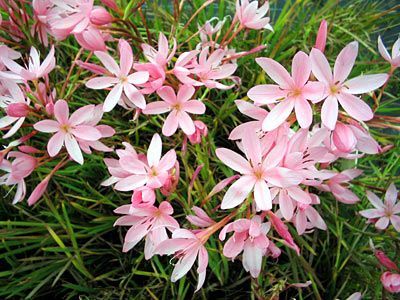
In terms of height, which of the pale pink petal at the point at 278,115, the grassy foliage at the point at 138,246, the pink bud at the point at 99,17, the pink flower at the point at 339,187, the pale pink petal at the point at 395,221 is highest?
the pink bud at the point at 99,17

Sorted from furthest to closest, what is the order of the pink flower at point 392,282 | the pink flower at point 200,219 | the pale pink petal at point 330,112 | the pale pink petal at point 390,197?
the pale pink petal at point 390,197, the pink flower at point 392,282, the pink flower at point 200,219, the pale pink petal at point 330,112

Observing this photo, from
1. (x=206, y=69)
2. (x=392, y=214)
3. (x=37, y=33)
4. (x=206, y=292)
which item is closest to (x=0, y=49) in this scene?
(x=37, y=33)

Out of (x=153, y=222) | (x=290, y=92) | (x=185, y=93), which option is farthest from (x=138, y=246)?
(x=290, y=92)

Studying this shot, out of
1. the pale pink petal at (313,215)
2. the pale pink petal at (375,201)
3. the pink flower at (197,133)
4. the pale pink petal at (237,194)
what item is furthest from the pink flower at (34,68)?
the pale pink petal at (375,201)

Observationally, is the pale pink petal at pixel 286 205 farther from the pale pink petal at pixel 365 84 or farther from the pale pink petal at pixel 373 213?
the pale pink petal at pixel 373 213

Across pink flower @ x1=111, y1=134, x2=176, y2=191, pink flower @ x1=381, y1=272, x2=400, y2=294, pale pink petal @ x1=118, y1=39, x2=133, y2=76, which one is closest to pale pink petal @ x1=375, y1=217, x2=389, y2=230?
pink flower @ x1=381, y1=272, x2=400, y2=294

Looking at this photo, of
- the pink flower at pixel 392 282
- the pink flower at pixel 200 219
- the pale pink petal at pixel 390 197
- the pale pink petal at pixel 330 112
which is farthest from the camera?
the pale pink petal at pixel 390 197

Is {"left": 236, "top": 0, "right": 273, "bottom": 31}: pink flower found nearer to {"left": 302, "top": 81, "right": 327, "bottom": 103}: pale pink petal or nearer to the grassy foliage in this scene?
the grassy foliage

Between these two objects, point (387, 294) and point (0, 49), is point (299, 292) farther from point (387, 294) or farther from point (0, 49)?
point (0, 49)
